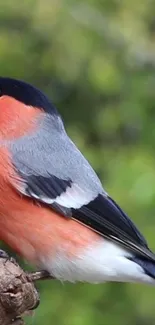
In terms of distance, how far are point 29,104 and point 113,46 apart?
1578 mm

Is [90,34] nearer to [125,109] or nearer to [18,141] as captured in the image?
[125,109]

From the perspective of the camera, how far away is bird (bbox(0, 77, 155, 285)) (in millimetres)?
2828

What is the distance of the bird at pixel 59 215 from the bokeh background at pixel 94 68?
1.04m

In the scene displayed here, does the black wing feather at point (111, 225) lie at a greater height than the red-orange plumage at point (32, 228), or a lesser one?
greater

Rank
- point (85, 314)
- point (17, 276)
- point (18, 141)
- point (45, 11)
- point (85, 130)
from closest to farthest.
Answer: point (17, 276)
point (18, 141)
point (85, 314)
point (45, 11)
point (85, 130)

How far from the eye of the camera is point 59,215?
288 cm

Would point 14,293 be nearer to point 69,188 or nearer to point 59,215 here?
point 59,215

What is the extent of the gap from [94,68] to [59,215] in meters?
1.70

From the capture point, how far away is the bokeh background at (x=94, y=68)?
4.35 m

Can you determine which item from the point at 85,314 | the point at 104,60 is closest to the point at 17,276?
the point at 85,314

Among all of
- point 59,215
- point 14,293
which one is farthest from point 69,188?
point 14,293

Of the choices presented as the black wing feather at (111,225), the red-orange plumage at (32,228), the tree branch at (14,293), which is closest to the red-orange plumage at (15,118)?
the red-orange plumage at (32,228)

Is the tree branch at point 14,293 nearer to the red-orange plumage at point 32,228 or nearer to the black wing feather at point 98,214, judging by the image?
the red-orange plumage at point 32,228

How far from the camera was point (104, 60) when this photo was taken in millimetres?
4461
